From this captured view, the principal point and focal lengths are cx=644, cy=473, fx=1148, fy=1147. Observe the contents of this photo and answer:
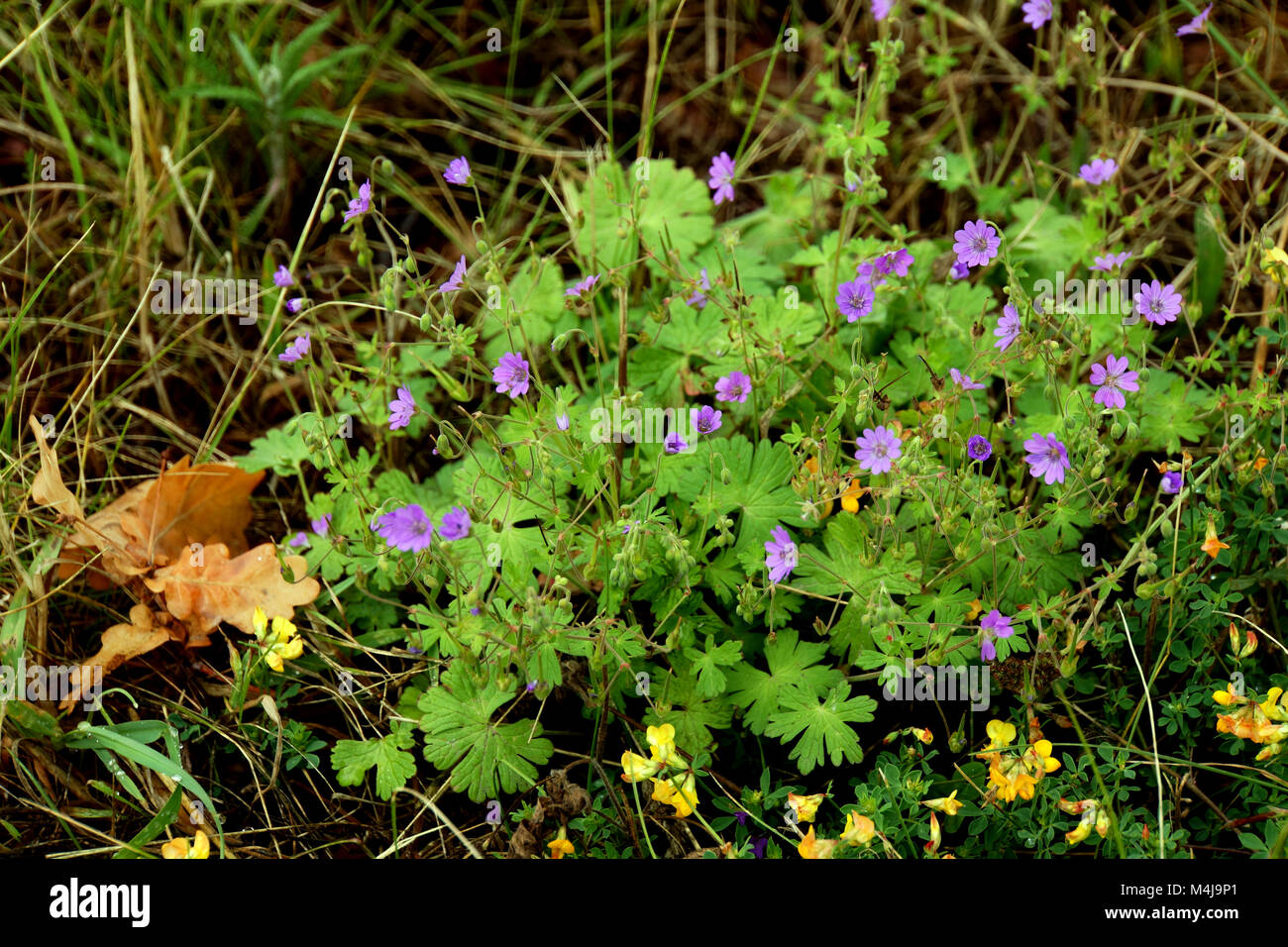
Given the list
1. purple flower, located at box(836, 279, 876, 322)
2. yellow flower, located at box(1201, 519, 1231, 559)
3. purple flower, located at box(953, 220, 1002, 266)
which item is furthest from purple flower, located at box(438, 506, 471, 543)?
yellow flower, located at box(1201, 519, 1231, 559)

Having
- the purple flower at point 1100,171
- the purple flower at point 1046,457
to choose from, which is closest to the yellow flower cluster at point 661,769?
the purple flower at point 1046,457

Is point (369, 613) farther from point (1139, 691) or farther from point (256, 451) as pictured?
point (1139, 691)

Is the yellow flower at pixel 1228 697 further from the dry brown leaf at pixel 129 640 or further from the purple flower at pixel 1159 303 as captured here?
the dry brown leaf at pixel 129 640

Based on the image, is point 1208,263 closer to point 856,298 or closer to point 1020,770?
point 856,298

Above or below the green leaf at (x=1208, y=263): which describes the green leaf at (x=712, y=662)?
below
